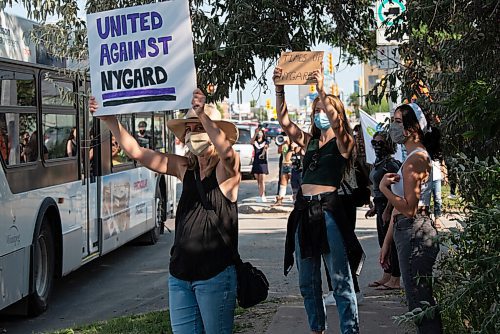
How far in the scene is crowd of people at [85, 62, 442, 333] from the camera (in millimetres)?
4695

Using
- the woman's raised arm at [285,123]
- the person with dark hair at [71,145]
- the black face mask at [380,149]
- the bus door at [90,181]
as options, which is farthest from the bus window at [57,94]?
the woman's raised arm at [285,123]

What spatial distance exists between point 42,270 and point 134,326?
2.25 m

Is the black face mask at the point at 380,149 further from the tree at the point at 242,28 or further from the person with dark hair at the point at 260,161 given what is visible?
the person with dark hair at the point at 260,161

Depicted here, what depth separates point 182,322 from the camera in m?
4.73

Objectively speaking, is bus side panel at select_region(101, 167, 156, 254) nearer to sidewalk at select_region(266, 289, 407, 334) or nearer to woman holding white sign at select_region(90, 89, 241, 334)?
Answer: sidewalk at select_region(266, 289, 407, 334)

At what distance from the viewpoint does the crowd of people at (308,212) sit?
470cm

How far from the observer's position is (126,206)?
13062 millimetres

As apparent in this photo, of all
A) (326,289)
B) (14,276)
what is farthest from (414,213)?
(14,276)

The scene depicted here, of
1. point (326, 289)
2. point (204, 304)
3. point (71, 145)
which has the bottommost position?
point (326, 289)

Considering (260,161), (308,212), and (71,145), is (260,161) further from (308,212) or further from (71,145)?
(308,212)

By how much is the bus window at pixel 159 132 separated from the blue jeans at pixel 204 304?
10.4 meters

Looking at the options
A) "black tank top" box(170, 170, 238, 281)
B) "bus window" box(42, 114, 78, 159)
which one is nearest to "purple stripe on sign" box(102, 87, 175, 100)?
"black tank top" box(170, 170, 238, 281)

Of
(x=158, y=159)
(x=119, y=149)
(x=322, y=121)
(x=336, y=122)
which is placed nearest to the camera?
(x=158, y=159)

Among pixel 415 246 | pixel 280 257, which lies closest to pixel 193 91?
pixel 415 246
